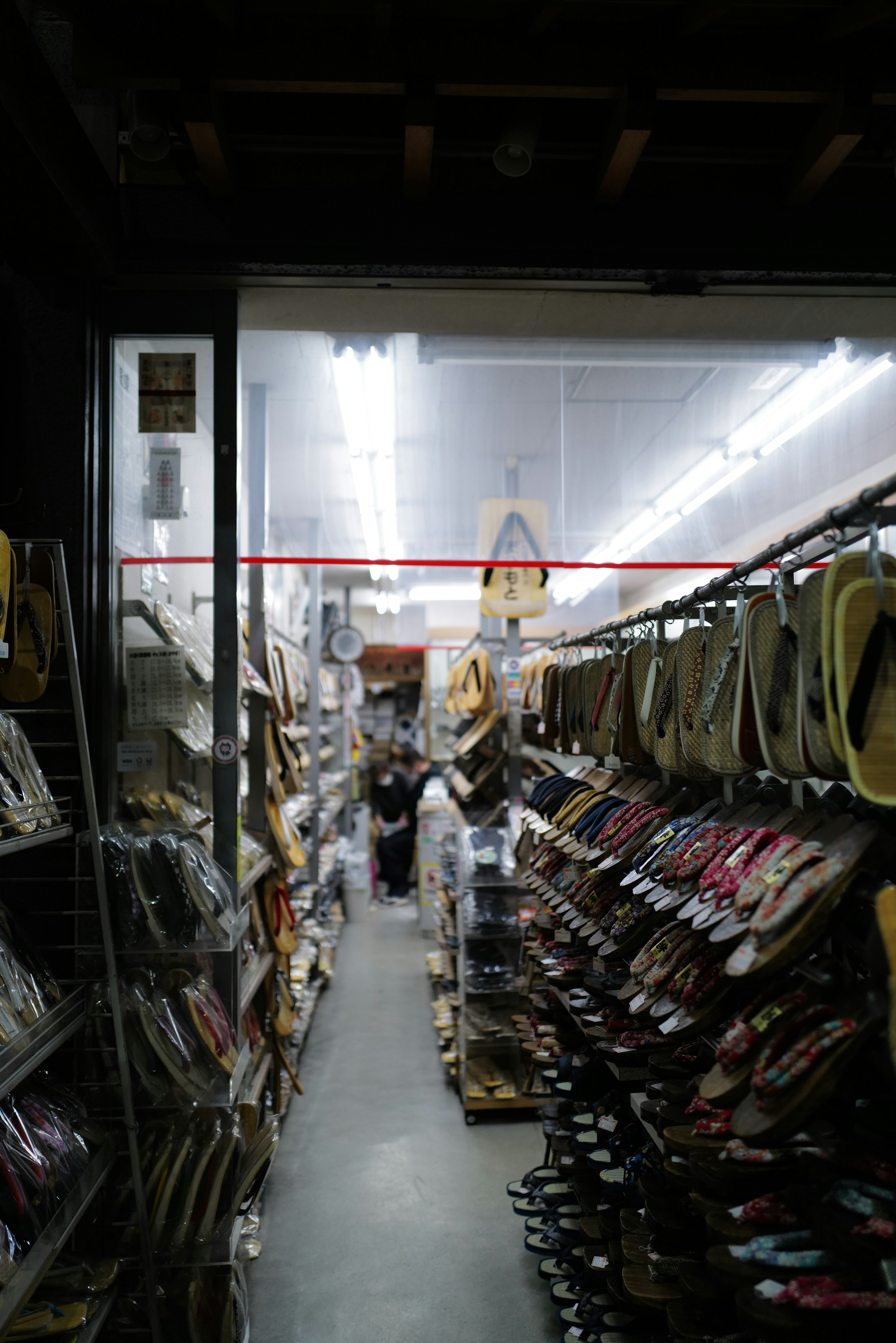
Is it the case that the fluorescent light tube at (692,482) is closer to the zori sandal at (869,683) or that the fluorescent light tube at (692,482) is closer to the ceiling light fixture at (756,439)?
the ceiling light fixture at (756,439)

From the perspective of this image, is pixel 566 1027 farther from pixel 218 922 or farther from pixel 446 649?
pixel 446 649

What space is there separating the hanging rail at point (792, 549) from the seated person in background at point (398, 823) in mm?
8664

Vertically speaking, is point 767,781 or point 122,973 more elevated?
point 767,781

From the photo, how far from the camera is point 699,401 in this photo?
3.21m

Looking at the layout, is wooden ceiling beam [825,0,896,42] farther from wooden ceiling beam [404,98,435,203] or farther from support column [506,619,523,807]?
support column [506,619,523,807]

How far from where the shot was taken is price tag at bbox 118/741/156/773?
8.59 feet

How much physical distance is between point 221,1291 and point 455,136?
3219 millimetres

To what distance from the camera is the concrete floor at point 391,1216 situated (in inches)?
109

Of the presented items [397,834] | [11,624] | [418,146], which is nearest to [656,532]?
[418,146]

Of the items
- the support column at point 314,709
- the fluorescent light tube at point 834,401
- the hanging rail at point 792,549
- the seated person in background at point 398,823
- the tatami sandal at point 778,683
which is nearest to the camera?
the hanging rail at point 792,549

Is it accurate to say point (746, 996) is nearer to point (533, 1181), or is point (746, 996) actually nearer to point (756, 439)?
point (533, 1181)

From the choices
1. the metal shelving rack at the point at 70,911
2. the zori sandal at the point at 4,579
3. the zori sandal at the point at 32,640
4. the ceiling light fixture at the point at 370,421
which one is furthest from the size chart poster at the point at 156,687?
the ceiling light fixture at the point at 370,421

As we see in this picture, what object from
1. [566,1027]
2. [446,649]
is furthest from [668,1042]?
[446,649]

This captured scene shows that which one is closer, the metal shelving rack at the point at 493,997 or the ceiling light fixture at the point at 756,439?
the ceiling light fixture at the point at 756,439
